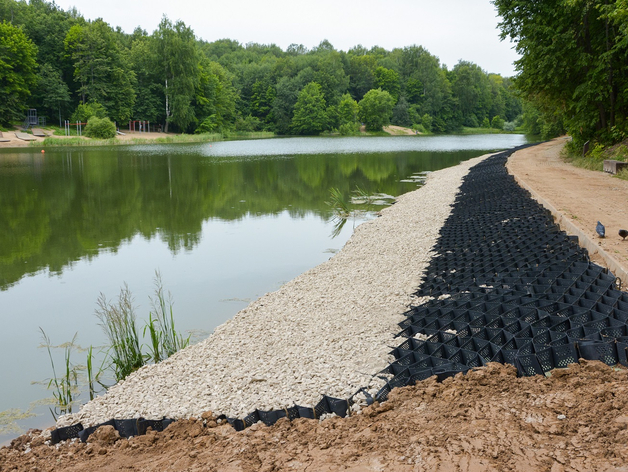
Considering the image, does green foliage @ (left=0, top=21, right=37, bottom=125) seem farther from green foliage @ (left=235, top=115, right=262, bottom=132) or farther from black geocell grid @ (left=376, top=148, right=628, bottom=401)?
black geocell grid @ (left=376, top=148, right=628, bottom=401)

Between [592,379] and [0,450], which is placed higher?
[592,379]

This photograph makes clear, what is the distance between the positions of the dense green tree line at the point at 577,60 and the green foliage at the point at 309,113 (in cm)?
8067

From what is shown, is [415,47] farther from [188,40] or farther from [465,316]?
[465,316]

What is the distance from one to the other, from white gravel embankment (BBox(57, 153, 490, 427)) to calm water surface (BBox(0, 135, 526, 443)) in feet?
2.97

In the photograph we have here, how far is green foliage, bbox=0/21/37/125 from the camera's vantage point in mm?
68250

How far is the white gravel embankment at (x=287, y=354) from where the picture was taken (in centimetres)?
500

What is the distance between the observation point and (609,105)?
23547 millimetres

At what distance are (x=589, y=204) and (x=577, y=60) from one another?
1312 cm

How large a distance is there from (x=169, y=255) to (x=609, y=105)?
2110 cm

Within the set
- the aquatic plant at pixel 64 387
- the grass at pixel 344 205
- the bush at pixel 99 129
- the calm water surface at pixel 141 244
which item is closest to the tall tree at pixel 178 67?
the bush at pixel 99 129

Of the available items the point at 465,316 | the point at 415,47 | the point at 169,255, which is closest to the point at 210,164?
the point at 169,255

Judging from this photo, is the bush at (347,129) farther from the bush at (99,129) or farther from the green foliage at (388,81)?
the bush at (99,129)

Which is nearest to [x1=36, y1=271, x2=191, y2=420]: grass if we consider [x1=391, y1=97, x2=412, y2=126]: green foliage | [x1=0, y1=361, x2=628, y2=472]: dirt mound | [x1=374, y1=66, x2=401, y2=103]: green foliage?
[x1=0, y1=361, x2=628, y2=472]: dirt mound

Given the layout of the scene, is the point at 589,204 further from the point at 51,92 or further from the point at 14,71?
the point at 14,71
